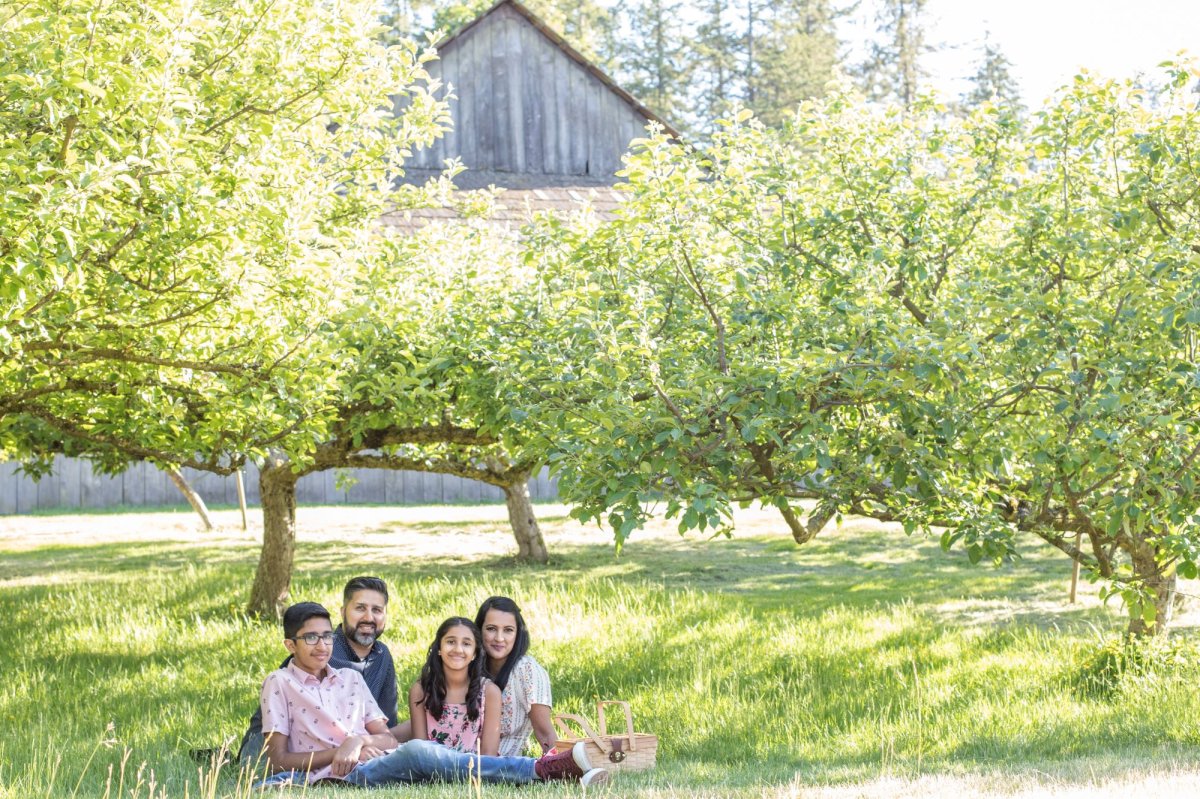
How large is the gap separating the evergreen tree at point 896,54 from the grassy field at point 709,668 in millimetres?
28915

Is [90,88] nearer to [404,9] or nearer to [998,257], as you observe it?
[998,257]

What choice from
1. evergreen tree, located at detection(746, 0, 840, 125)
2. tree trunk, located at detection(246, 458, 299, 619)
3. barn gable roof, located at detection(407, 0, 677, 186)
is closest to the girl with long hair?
tree trunk, located at detection(246, 458, 299, 619)

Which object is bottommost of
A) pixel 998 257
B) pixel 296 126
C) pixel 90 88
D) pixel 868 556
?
pixel 868 556

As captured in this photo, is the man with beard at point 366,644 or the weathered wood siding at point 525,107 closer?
the man with beard at point 366,644

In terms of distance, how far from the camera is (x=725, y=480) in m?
6.53

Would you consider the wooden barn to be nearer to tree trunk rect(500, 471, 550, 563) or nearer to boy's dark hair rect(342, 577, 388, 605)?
tree trunk rect(500, 471, 550, 563)

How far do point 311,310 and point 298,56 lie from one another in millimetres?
1323

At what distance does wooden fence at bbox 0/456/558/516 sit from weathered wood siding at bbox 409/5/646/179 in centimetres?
688

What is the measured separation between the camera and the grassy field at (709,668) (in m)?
6.59

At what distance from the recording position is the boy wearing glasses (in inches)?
240

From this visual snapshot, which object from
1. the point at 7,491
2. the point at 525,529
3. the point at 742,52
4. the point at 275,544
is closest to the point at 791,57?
the point at 742,52

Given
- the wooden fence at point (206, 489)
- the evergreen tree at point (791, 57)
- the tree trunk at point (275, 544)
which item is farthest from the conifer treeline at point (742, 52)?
the tree trunk at point (275, 544)

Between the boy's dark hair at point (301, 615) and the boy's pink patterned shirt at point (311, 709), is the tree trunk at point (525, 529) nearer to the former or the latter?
the boy's pink patterned shirt at point (311, 709)

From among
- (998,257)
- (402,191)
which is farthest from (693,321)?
(402,191)
